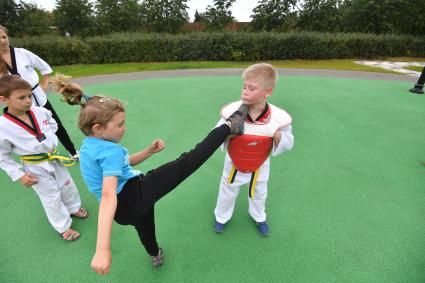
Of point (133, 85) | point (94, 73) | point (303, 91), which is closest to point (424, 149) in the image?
→ point (303, 91)

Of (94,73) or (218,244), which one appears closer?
(218,244)

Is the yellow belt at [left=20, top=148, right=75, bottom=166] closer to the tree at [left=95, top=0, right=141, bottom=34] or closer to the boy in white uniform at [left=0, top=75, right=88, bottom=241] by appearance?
the boy in white uniform at [left=0, top=75, right=88, bottom=241]

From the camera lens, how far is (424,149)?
440 cm

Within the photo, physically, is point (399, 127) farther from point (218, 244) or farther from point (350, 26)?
point (350, 26)

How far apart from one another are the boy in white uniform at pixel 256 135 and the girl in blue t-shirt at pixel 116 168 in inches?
7.0

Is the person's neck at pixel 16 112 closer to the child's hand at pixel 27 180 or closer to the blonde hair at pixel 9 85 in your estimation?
the blonde hair at pixel 9 85

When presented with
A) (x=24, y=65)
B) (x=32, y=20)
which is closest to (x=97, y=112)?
(x=24, y=65)

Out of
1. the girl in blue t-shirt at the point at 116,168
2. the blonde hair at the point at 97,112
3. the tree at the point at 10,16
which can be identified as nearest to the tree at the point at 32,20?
the tree at the point at 10,16

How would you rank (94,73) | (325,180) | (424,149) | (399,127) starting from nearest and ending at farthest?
1. (325,180)
2. (424,149)
3. (399,127)
4. (94,73)

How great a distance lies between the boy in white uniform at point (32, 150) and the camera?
6.66 ft

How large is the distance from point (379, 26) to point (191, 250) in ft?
89.9

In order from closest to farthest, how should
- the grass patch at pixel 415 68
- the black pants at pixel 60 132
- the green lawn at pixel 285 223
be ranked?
1. the green lawn at pixel 285 223
2. the black pants at pixel 60 132
3. the grass patch at pixel 415 68

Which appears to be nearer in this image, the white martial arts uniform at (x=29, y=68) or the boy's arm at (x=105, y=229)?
the boy's arm at (x=105, y=229)

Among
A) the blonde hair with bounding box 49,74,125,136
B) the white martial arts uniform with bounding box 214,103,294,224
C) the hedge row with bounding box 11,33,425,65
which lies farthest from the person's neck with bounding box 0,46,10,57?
the hedge row with bounding box 11,33,425,65
